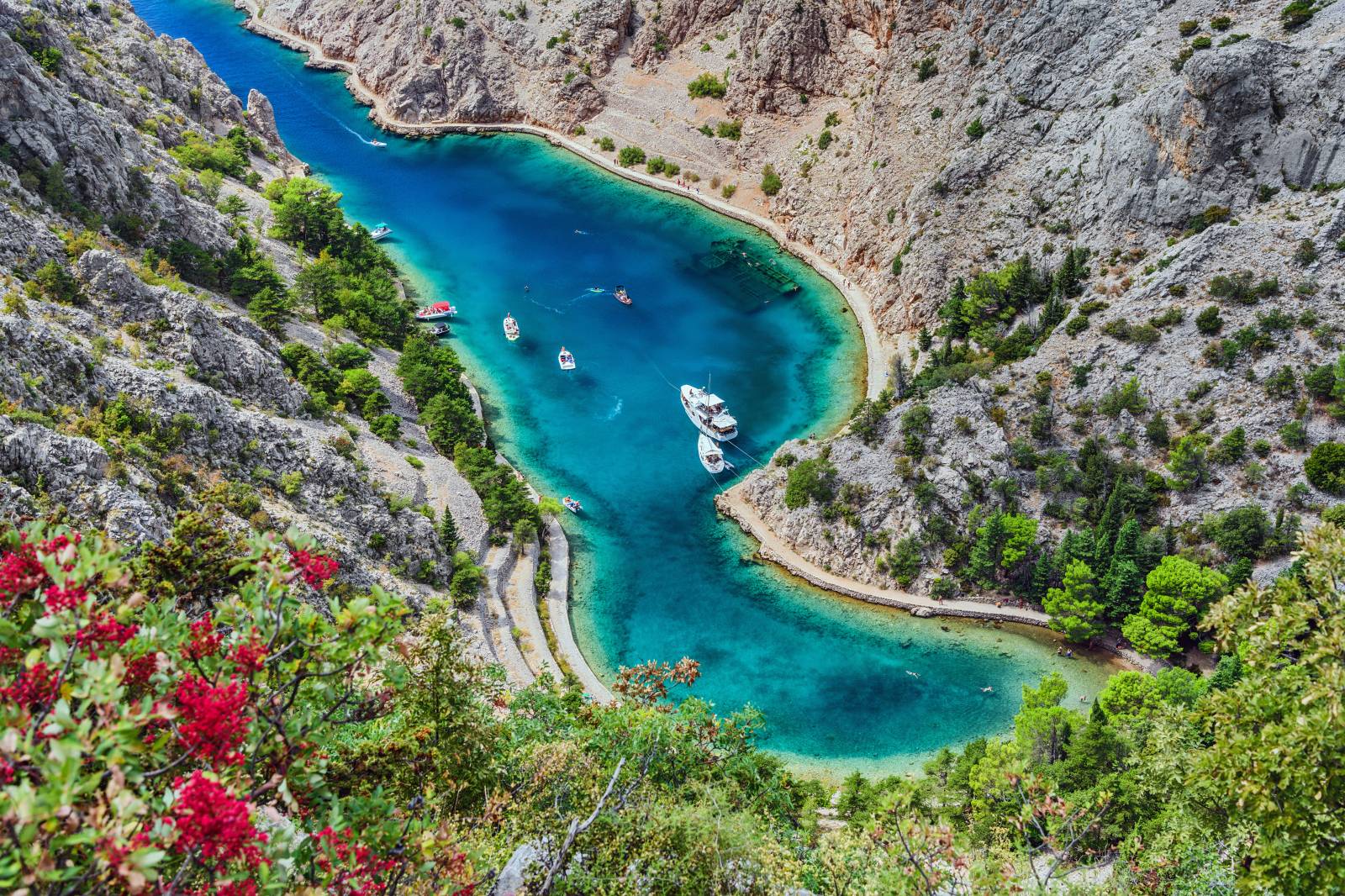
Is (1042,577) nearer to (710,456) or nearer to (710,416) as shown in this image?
(710,456)

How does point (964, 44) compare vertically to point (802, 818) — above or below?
above

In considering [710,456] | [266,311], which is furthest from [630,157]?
[266,311]

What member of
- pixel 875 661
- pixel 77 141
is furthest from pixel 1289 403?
pixel 77 141

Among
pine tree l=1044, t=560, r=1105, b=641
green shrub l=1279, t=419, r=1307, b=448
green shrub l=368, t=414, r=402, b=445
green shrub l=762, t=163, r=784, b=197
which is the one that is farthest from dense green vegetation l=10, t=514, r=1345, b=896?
green shrub l=762, t=163, r=784, b=197

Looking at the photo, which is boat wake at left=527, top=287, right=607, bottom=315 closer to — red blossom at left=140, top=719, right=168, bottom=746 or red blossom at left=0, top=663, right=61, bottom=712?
red blossom at left=140, top=719, right=168, bottom=746

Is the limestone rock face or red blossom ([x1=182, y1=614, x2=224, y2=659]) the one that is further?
the limestone rock face

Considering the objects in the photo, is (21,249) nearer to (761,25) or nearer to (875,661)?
(875,661)

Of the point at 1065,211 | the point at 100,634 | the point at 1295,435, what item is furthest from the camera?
the point at 1065,211
